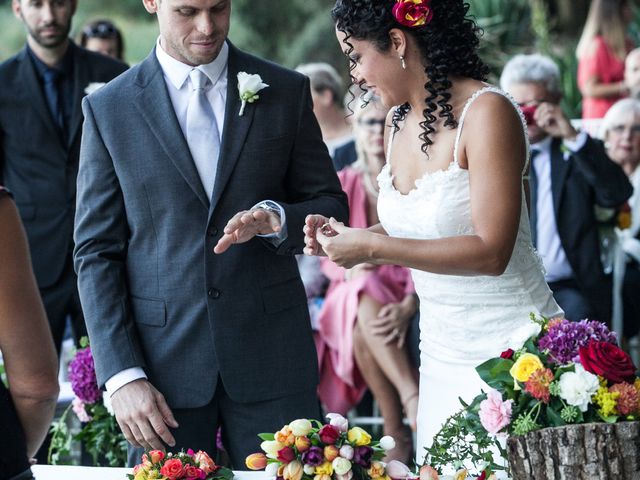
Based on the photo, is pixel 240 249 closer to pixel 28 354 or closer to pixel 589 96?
pixel 28 354

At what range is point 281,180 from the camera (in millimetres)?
2943

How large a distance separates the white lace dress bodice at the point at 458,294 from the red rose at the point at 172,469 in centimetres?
82

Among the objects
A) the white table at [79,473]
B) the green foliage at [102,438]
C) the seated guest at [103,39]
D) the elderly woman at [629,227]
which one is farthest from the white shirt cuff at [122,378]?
the seated guest at [103,39]

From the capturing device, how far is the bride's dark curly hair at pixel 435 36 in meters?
2.66

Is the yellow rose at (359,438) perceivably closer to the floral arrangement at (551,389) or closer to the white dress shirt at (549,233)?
the floral arrangement at (551,389)

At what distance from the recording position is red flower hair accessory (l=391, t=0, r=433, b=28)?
103 inches

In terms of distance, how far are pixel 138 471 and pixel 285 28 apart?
13.7m

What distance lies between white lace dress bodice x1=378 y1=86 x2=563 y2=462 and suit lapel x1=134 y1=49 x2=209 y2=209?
52 cm

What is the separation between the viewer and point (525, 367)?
2164 mm

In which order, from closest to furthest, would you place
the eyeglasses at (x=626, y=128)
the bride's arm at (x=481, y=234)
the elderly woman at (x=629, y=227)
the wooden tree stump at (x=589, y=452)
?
1. the wooden tree stump at (x=589, y=452)
2. the bride's arm at (x=481, y=234)
3. the elderly woman at (x=629, y=227)
4. the eyeglasses at (x=626, y=128)

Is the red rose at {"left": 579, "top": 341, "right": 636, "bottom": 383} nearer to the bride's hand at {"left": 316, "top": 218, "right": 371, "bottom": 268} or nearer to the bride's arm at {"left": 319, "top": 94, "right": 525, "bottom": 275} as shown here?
the bride's arm at {"left": 319, "top": 94, "right": 525, "bottom": 275}

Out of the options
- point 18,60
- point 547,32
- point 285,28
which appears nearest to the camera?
point 18,60

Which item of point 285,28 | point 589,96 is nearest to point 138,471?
point 589,96

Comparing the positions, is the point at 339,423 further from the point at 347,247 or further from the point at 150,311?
the point at 150,311
